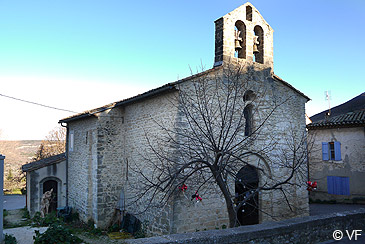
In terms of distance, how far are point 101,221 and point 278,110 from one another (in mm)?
7570

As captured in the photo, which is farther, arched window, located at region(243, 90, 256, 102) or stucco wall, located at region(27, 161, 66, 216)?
stucco wall, located at region(27, 161, 66, 216)

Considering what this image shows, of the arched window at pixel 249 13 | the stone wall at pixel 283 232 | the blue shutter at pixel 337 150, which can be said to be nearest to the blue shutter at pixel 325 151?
the blue shutter at pixel 337 150

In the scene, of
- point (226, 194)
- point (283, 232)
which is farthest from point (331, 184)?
point (226, 194)

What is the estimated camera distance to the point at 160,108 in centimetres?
873

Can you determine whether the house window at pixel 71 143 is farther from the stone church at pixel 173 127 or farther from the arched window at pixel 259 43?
the arched window at pixel 259 43

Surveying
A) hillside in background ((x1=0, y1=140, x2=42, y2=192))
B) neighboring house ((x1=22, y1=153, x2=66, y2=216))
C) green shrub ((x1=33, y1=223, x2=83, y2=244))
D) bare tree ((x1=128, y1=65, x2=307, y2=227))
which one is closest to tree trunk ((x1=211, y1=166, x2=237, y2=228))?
bare tree ((x1=128, y1=65, x2=307, y2=227))

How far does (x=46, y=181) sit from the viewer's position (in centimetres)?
1319

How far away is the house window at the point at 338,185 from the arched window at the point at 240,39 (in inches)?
423

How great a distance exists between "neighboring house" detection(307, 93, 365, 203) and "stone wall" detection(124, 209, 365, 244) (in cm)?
830

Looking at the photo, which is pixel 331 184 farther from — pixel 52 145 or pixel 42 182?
pixel 52 145

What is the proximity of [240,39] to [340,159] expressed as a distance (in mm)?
10663

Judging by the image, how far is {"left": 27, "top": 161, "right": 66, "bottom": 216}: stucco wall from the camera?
42.1ft

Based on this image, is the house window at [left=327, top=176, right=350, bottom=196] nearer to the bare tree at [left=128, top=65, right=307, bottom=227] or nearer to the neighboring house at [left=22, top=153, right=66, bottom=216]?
the bare tree at [left=128, top=65, right=307, bottom=227]

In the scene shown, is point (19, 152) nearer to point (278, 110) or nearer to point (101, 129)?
point (101, 129)
